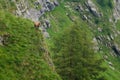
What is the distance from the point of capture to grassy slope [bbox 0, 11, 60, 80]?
134 ft

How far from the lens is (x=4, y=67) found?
40250 mm

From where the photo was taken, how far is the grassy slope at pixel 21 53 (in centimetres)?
4072

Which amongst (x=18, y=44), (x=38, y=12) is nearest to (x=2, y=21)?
(x=18, y=44)

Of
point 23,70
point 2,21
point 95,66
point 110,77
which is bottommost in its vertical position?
point 110,77

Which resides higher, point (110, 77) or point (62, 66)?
point (62, 66)

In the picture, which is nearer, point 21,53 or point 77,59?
point 21,53

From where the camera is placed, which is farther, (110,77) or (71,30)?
(110,77)

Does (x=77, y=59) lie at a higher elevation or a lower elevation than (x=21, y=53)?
lower

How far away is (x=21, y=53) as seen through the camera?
142 feet

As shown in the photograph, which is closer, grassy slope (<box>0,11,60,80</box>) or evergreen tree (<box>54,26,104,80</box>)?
grassy slope (<box>0,11,60,80</box>)

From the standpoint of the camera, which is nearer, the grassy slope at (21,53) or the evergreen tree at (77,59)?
the grassy slope at (21,53)

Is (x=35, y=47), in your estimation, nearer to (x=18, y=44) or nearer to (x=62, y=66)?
(x=18, y=44)

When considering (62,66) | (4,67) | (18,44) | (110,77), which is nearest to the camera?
(4,67)

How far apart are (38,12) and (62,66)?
138 metres
